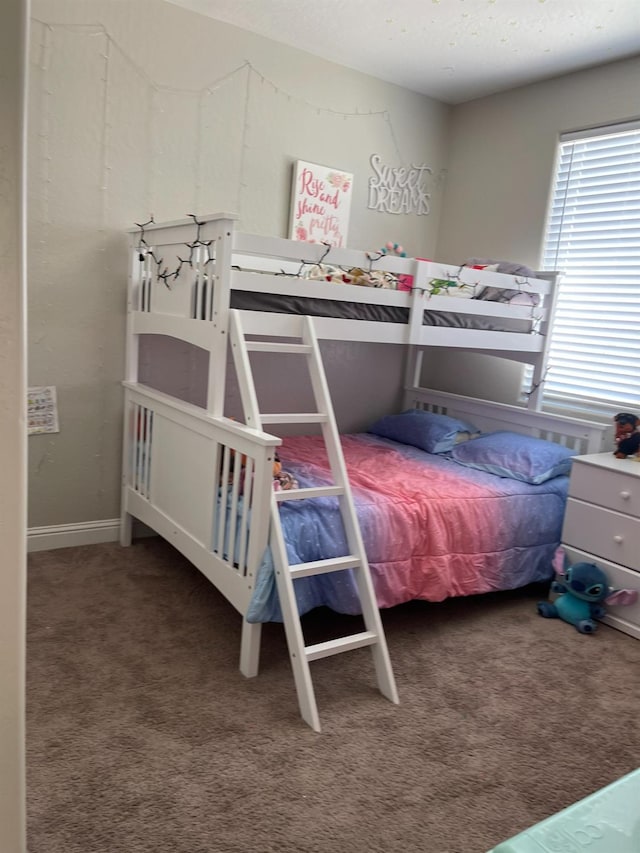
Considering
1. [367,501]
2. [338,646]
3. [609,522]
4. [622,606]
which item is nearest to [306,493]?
[367,501]

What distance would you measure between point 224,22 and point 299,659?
284cm

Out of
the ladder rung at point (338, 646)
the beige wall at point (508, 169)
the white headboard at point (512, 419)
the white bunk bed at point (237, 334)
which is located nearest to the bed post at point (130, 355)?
the white bunk bed at point (237, 334)

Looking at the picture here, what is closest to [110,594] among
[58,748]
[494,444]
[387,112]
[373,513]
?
[58,748]

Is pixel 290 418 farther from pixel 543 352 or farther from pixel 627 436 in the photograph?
pixel 543 352

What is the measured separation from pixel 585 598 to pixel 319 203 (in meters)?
2.36

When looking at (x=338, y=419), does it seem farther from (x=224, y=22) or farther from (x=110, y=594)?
(x=224, y=22)

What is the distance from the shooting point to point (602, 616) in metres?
2.71

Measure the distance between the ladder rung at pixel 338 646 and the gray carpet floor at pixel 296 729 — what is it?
16 centimetres

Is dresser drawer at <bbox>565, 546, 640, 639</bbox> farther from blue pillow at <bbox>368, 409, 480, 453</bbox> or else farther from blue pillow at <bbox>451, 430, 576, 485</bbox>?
blue pillow at <bbox>368, 409, 480, 453</bbox>

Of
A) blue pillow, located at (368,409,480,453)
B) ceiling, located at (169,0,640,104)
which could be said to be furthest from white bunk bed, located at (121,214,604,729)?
ceiling, located at (169,0,640,104)

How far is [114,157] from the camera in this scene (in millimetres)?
2916

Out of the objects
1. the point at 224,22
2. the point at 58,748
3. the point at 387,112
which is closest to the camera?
the point at 58,748

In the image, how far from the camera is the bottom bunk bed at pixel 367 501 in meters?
2.14

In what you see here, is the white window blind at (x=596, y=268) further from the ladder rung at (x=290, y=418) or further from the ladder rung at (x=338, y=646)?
the ladder rung at (x=338, y=646)
